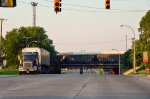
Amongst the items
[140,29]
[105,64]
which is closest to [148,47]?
[140,29]

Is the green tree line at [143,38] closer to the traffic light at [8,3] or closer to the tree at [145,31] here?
the tree at [145,31]

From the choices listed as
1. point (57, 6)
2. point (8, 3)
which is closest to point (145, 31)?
point (57, 6)

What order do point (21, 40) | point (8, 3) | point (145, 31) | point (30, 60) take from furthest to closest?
point (21, 40) < point (145, 31) < point (30, 60) < point (8, 3)

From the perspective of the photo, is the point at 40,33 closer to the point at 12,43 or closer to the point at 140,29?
the point at 12,43

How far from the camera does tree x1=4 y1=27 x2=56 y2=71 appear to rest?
13762 centimetres

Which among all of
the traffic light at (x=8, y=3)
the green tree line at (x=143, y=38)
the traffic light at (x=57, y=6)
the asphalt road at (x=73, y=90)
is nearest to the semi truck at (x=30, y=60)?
the asphalt road at (x=73, y=90)

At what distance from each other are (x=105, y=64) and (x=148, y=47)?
247 feet

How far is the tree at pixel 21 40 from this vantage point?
137625 millimetres

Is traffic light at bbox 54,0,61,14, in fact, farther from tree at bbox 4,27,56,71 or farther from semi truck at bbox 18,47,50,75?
tree at bbox 4,27,56,71

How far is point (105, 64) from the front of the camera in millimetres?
188125

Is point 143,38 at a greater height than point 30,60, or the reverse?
point 143,38

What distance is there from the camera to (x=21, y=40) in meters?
139

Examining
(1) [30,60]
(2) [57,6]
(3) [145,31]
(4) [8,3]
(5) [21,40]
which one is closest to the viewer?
(4) [8,3]

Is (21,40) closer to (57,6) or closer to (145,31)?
(145,31)
